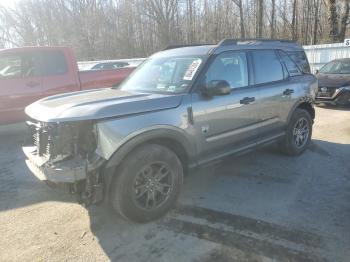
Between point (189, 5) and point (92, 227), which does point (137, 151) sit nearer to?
point (92, 227)

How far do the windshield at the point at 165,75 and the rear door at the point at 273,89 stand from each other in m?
1.07

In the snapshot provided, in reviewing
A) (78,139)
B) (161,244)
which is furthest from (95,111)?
(161,244)

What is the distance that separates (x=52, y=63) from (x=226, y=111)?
15.9 ft

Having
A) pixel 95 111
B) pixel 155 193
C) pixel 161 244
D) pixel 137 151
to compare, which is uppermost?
pixel 95 111

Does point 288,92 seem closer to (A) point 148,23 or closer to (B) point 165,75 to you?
(B) point 165,75

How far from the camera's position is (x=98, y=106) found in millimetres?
3592

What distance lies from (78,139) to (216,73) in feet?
6.31

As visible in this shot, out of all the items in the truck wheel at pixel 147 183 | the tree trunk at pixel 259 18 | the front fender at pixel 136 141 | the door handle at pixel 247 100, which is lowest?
the truck wheel at pixel 147 183

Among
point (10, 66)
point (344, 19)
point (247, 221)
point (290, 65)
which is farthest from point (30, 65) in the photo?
point (344, 19)

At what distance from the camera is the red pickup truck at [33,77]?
7.37 m

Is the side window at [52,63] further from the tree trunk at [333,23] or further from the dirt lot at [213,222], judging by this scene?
the tree trunk at [333,23]

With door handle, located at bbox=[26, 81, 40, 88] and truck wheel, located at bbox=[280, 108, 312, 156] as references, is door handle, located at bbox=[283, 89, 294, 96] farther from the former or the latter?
door handle, located at bbox=[26, 81, 40, 88]

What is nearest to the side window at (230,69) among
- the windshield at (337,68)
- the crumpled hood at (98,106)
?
the crumpled hood at (98,106)

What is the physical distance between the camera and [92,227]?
154 inches
